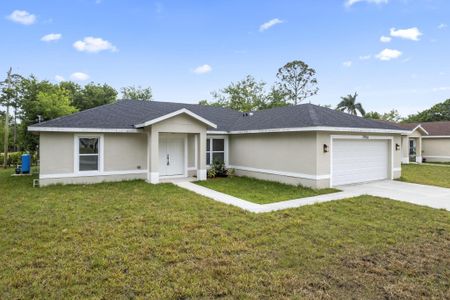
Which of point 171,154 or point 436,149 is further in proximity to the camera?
point 436,149

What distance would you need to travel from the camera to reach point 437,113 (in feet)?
162

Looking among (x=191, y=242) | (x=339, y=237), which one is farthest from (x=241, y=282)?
(x=339, y=237)

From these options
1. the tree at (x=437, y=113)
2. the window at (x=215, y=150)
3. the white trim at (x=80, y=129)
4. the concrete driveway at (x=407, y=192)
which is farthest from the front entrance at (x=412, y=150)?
the tree at (x=437, y=113)

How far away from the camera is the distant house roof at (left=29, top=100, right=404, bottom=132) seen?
37.5ft

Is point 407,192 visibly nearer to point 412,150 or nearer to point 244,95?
point 412,150

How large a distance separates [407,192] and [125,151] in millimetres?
12155

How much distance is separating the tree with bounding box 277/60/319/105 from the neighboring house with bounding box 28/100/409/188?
27.9 meters

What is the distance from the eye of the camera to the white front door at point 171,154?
1365 cm

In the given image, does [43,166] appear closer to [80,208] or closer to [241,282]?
[80,208]

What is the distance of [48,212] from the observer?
7.16m

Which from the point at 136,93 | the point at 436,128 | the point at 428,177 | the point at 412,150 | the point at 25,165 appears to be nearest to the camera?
the point at 428,177

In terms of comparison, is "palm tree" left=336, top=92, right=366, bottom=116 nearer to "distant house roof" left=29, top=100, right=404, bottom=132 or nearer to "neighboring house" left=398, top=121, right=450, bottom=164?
"neighboring house" left=398, top=121, right=450, bottom=164

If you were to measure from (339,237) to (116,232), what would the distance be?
4.72m

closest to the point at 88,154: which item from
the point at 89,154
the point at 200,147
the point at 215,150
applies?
the point at 89,154
